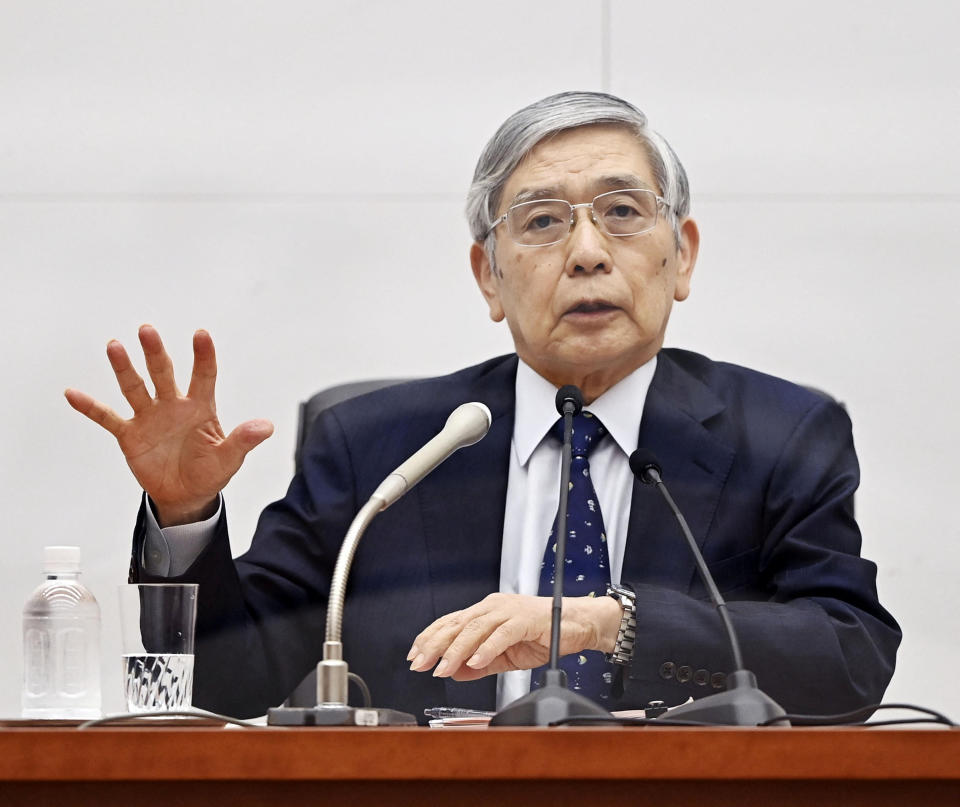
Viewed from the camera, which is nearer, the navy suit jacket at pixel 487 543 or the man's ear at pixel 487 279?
the navy suit jacket at pixel 487 543

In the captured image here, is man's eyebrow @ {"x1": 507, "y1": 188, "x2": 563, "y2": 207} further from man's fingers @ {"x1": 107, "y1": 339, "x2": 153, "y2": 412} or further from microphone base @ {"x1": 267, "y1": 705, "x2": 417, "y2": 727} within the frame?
microphone base @ {"x1": 267, "y1": 705, "x2": 417, "y2": 727}

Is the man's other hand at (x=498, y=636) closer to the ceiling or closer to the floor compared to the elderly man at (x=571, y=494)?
closer to the floor

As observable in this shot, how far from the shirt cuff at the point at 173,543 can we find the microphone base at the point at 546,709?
669mm

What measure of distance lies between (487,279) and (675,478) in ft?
1.57

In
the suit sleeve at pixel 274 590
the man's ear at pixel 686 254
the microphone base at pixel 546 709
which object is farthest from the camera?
the man's ear at pixel 686 254

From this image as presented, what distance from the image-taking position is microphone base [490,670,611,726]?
3.03ft

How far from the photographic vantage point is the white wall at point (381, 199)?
2350mm

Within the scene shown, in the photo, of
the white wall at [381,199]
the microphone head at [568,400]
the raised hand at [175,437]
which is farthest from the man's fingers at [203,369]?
the white wall at [381,199]

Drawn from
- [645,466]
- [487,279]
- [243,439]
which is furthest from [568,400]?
[487,279]

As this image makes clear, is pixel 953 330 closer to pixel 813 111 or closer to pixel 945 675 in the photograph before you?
pixel 813 111

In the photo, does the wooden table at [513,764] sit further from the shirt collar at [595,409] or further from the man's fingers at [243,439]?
the shirt collar at [595,409]

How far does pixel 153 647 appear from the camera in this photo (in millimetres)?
1248

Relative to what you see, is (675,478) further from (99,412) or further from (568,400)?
(99,412)

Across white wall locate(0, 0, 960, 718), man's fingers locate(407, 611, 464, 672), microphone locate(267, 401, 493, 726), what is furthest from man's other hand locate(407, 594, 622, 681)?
white wall locate(0, 0, 960, 718)
